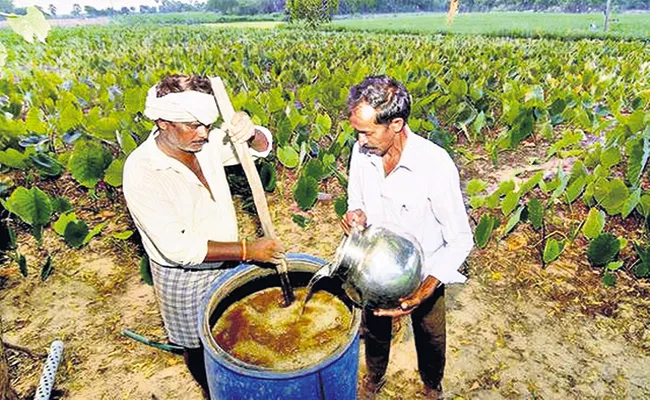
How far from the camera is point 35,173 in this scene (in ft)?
16.0

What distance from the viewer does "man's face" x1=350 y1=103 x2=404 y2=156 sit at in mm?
1637

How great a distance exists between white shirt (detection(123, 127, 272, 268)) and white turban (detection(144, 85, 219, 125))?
161 millimetres

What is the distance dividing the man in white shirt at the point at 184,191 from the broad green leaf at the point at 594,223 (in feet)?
8.56

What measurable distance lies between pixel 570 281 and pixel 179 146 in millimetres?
3030

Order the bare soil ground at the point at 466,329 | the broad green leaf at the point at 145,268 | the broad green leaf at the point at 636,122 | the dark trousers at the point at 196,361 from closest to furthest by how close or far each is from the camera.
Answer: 1. the dark trousers at the point at 196,361
2. the bare soil ground at the point at 466,329
3. the broad green leaf at the point at 145,268
4. the broad green leaf at the point at 636,122

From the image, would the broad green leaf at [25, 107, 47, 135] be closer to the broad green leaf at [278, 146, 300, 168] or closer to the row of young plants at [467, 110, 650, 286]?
the broad green leaf at [278, 146, 300, 168]

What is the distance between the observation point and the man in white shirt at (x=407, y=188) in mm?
1651

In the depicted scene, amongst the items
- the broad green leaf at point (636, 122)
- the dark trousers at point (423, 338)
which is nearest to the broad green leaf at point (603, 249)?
the broad green leaf at point (636, 122)

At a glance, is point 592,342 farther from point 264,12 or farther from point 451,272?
point 264,12

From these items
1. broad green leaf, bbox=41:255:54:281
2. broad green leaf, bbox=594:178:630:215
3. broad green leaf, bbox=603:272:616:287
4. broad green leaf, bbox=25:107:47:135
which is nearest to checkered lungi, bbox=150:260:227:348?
broad green leaf, bbox=41:255:54:281

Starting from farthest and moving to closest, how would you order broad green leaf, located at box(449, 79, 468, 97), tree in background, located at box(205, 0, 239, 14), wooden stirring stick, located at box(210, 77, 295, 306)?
tree in background, located at box(205, 0, 239, 14)
broad green leaf, located at box(449, 79, 468, 97)
wooden stirring stick, located at box(210, 77, 295, 306)

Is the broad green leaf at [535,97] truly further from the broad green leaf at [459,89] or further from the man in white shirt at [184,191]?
the man in white shirt at [184,191]

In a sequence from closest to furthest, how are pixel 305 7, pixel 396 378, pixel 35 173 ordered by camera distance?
pixel 396 378 < pixel 35 173 < pixel 305 7

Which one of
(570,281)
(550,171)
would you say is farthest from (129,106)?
(550,171)
